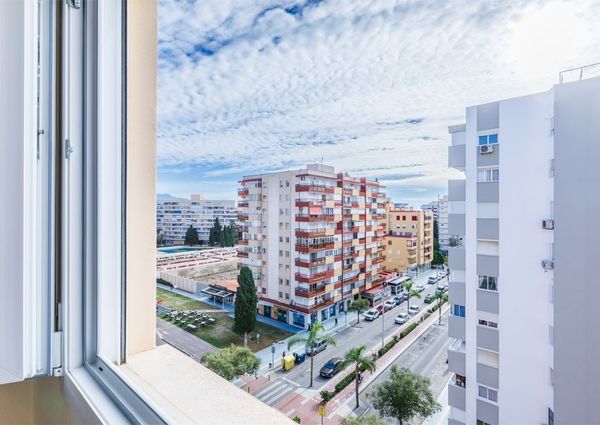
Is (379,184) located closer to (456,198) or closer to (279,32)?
(456,198)

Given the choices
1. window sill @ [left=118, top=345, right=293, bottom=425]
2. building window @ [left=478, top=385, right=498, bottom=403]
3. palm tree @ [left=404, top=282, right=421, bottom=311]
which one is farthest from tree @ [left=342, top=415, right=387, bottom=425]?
building window @ [left=478, top=385, right=498, bottom=403]

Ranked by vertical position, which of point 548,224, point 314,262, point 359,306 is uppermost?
point 548,224

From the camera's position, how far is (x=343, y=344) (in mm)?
950

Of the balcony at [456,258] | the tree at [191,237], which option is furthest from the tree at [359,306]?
the tree at [191,237]

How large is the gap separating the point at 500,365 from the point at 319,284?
72cm

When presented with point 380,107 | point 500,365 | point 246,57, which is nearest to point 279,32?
point 246,57

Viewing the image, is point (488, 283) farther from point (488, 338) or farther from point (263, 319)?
point (263, 319)

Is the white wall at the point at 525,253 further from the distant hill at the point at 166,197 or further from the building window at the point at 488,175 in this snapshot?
the distant hill at the point at 166,197

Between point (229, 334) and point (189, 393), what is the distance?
31 centimetres

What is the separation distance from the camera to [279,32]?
1025 millimetres

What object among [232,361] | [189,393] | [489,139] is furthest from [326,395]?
[489,139]

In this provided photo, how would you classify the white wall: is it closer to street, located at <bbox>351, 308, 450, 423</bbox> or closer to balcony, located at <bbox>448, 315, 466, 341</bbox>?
balcony, located at <bbox>448, 315, 466, 341</bbox>
